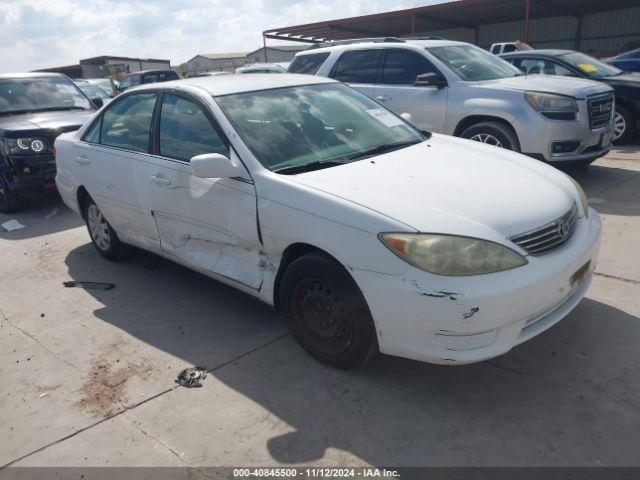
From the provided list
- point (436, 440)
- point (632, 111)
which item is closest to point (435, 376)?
point (436, 440)

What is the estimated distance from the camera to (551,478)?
2260mm

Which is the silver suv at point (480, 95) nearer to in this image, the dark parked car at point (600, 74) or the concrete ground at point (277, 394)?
the dark parked car at point (600, 74)

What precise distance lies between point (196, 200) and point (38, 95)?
18.9 feet

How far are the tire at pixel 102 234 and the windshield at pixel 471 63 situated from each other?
445 centimetres

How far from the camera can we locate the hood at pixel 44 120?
6934mm

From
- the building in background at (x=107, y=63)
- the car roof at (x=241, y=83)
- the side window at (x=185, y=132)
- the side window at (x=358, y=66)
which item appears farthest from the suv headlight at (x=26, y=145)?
the building in background at (x=107, y=63)

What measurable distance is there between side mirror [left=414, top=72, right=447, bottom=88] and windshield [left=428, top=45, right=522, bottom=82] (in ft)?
0.70

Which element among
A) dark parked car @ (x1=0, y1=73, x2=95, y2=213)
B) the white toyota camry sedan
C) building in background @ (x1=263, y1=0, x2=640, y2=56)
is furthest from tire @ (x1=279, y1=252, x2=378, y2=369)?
building in background @ (x1=263, y1=0, x2=640, y2=56)

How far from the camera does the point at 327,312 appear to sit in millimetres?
2990

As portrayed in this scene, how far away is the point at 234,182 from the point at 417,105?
4209 millimetres

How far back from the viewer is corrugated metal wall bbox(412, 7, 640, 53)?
2392 cm

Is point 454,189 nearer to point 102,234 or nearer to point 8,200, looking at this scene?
point 102,234

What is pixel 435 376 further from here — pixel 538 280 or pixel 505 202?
pixel 505 202

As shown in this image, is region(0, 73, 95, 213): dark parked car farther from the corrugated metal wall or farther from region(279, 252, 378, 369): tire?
the corrugated metal wall
